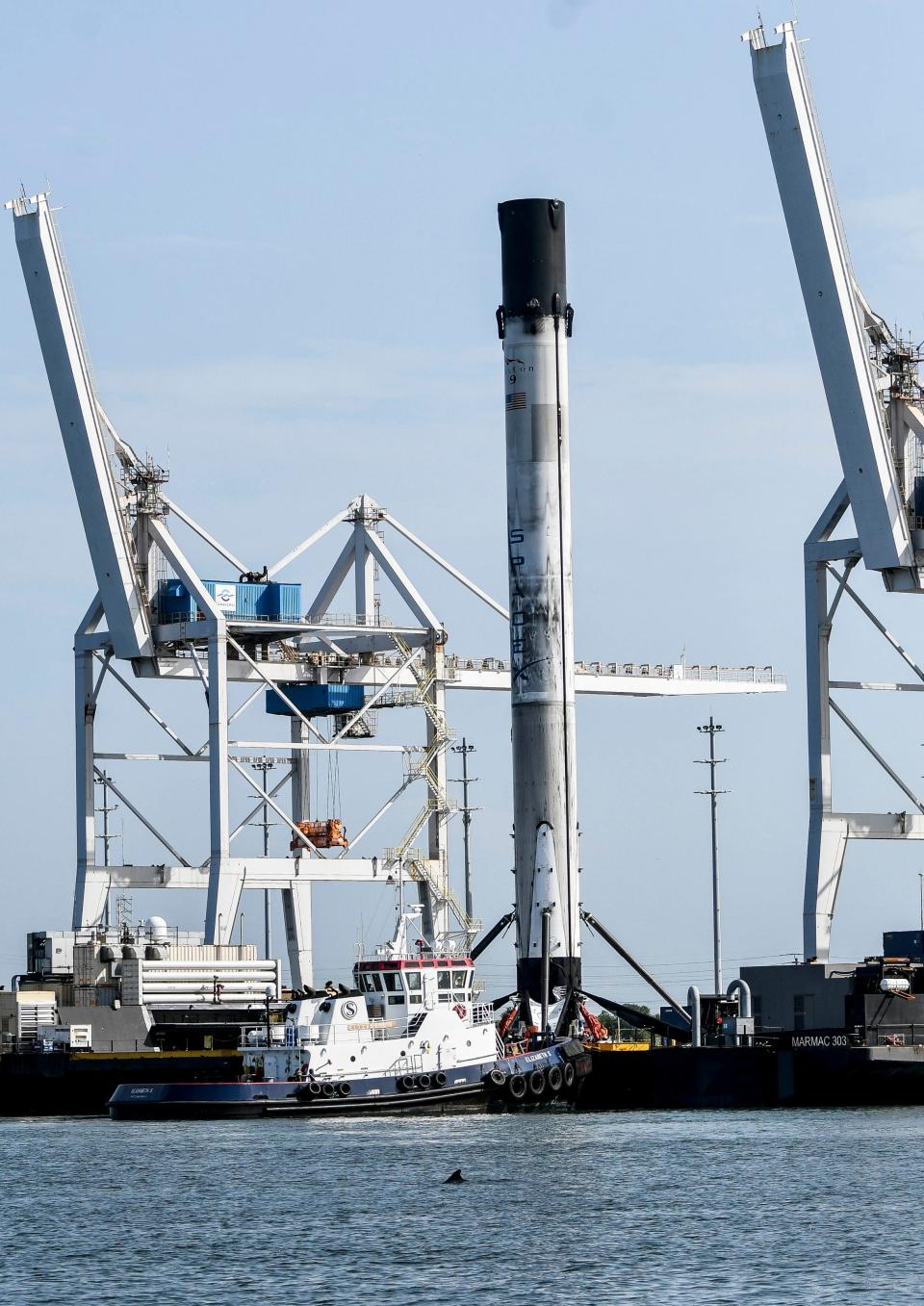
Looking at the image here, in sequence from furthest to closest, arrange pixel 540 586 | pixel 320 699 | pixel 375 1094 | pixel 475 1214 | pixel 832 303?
pixel 320 699
pixel 540 586
pixel 832 303
pixel 375 1094
pixel 475 1214

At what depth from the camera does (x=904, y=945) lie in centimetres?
7844

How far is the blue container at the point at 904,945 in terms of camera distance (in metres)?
77.9

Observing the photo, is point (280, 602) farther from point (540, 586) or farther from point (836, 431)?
point (836, 431)

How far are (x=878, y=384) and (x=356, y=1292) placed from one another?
42.1 metres

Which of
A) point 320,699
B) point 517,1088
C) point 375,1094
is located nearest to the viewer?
point 375,1094

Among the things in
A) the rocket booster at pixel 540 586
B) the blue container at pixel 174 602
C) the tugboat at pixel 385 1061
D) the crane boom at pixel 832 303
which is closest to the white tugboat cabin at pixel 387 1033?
the tugboat at pixel 385 1061

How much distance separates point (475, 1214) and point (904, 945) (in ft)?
92.6

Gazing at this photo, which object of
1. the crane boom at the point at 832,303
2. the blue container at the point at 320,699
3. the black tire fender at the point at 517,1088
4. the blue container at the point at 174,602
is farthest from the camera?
the blue container at the point at 320,699

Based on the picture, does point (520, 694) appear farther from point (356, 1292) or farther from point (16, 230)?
point (356, 1292)

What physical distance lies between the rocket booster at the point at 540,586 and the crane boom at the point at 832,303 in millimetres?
10064

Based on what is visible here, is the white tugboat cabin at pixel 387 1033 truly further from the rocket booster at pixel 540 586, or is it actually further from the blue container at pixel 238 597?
the blue container at pixel 238 597

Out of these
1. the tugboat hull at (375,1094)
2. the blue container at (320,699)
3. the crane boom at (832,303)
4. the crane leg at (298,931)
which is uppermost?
the crane boom at (832,303)

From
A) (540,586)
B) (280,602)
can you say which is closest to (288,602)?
(280,602)

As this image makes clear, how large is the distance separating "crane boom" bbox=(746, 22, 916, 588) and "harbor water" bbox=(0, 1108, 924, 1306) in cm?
1758
